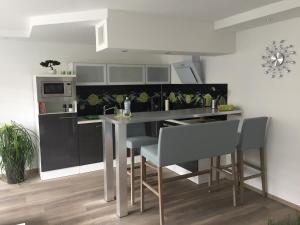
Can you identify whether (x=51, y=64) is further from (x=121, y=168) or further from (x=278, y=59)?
(x=278, y=59)

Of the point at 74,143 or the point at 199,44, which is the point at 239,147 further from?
the point at 74,143

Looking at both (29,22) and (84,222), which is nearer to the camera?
(84,222)

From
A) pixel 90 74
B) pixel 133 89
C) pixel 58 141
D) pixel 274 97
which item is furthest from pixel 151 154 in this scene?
pixel 133 89

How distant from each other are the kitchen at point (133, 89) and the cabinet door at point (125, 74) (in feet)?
0.06

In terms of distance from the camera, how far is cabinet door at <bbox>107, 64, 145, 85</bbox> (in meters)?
4.47

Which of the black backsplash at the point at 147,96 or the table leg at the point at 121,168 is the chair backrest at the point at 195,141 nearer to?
the table leg at the point at 121,168

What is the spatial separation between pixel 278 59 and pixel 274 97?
44 centimetres

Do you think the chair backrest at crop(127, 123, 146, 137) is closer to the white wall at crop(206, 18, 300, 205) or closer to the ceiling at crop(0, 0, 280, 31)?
the white wall at crop(206, 18, 300, 205)

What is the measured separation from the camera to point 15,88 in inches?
157

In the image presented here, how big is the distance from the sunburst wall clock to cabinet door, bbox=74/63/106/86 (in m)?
2.50

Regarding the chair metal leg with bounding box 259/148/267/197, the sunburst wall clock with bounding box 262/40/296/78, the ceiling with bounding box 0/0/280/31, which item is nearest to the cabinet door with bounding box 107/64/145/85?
the ceiling with bounding box 0/0/280/31

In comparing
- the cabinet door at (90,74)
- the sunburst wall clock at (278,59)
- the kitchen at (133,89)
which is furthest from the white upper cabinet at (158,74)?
the sunburst wall clock at (278,59)

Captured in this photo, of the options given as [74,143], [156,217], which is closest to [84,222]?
[156,217]

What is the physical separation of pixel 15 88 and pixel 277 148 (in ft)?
12.4
